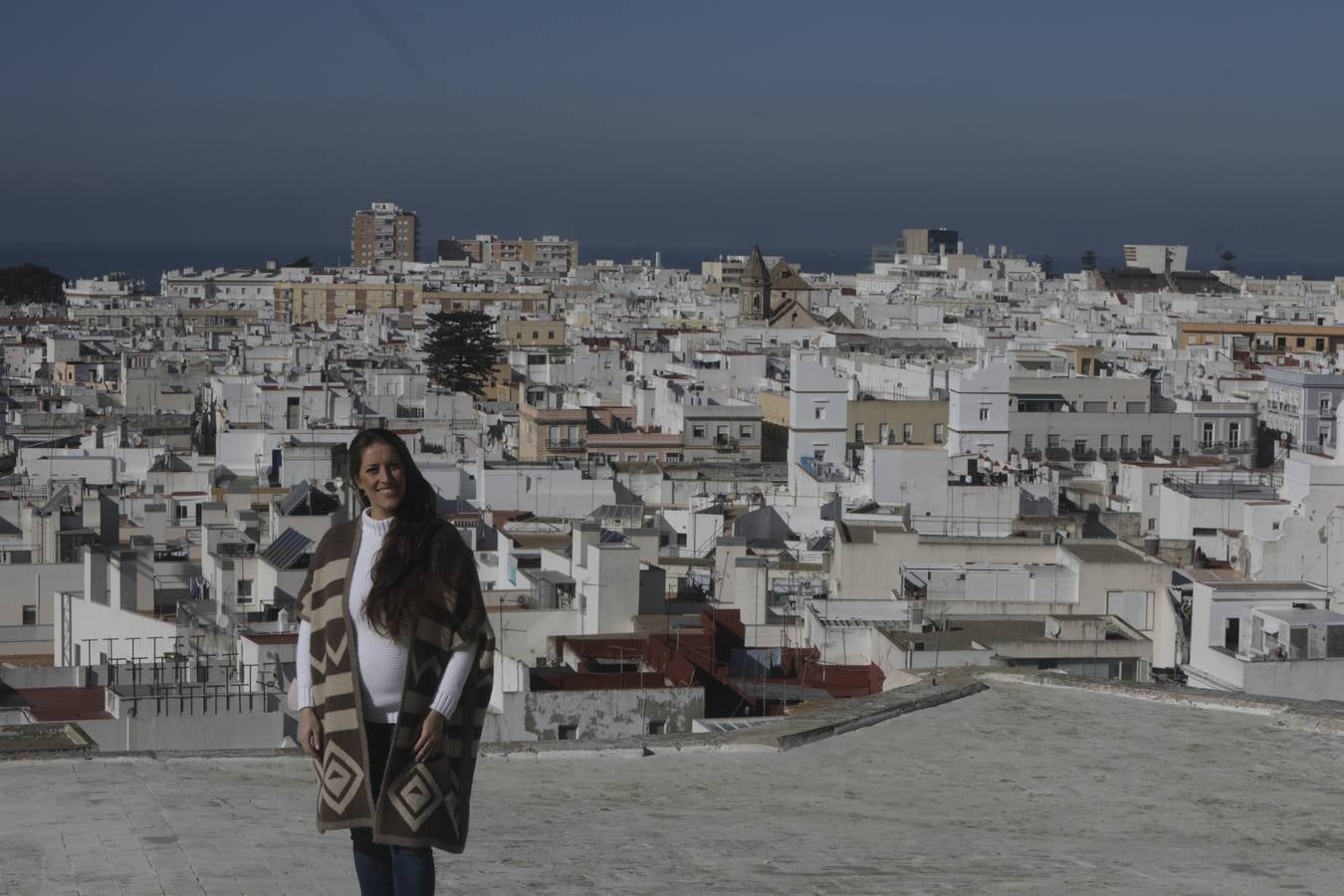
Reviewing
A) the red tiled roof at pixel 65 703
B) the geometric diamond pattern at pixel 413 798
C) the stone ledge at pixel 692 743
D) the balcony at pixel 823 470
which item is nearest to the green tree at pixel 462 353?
the balcony at pixel 823 470

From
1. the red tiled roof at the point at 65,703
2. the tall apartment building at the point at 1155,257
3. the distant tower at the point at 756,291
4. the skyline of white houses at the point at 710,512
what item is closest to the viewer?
the red tiled roof at the point at 65,703

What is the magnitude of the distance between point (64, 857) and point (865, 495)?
22665mm

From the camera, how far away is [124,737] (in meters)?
12.7

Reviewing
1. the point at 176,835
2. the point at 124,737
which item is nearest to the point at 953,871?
the point at 176,835

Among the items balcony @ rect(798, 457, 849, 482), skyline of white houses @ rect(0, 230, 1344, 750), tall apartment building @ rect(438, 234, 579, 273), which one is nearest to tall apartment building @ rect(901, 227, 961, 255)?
tall apartment building @ rect(438, 234, 579, 273)

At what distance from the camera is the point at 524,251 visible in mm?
160875

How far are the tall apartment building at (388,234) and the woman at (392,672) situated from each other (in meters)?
157

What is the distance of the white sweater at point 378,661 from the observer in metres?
5.49

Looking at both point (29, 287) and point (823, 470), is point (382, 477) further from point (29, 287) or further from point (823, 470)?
point (29, 287)

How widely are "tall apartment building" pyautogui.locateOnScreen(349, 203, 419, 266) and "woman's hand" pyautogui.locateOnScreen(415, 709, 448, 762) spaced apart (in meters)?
158

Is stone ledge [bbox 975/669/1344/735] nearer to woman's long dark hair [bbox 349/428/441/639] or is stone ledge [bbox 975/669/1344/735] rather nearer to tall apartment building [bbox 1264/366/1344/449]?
woman's long dark hair [bbox 349/428/441/639]

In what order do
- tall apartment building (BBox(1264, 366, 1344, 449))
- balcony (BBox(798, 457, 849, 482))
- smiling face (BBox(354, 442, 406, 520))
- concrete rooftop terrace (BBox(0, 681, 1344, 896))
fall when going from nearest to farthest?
smiling face (BBox(354, 442, 406, 520)) < concrete rooftop terrace (BBox(0, 681, 1344, 896)) < balcony (BBox(798, 457, 849, 482)) < tall apartment building (BBox(1264, 366, 1344, 449))

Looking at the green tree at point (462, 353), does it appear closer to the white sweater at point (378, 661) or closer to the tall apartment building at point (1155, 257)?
the white sweater at point (378, 661)

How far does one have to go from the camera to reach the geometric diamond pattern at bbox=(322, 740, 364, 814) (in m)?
5.55
